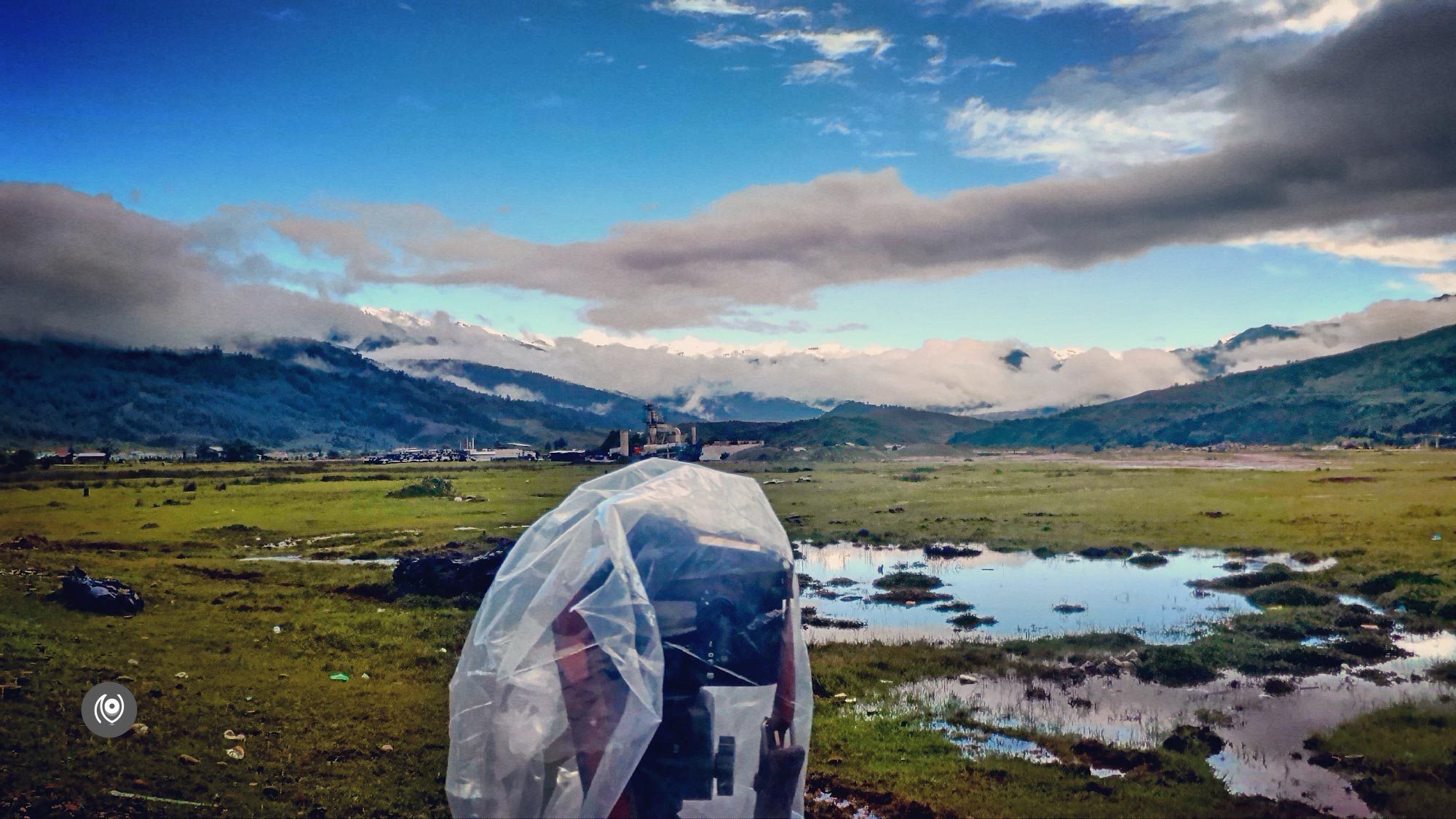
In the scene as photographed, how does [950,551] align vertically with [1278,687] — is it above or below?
below

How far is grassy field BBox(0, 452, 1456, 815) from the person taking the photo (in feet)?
34.2

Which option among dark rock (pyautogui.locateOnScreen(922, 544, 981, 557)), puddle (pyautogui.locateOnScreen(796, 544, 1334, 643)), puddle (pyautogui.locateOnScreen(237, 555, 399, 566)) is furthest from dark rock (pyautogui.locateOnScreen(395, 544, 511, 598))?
dark rock (pyautogui.locateOnScreen(922, 544, 981, 557))

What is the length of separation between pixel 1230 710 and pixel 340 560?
102 feet

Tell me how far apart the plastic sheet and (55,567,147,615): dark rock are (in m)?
17.1

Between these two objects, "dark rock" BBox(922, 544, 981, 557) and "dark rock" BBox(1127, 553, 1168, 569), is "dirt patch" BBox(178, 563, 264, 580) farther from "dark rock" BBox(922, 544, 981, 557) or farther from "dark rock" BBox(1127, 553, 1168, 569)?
"dark rock" BBox(1127, 553, 1168, 569)

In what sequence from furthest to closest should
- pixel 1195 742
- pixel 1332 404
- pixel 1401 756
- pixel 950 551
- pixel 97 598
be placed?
pixel 1332 404
pixel 950 551
pixel 97 598
pixel 1195 742
pixel 1401 756

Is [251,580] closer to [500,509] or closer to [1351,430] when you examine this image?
[500,509]

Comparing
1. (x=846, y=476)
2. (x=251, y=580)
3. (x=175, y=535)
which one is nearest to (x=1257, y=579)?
(x=251, y=580)

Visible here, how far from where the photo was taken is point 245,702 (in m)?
13.4

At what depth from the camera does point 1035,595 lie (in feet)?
87.2

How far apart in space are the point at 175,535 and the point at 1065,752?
41.3 m

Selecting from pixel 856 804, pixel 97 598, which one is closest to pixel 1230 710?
pixel 856 804

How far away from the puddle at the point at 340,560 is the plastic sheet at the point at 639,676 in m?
28.0

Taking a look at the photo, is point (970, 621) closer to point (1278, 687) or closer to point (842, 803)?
point (1278, 687)
